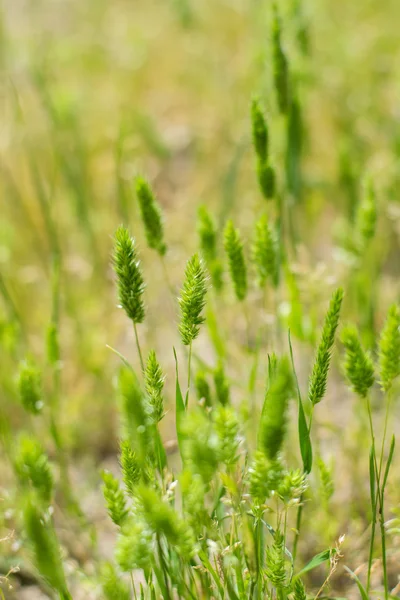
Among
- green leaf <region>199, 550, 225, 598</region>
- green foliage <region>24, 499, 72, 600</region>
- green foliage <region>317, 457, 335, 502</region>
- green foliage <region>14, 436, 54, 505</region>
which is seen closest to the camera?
green foliage <region>24, 499, 72, 600</region>

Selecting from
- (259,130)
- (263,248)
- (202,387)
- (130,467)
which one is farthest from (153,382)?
(259,130)

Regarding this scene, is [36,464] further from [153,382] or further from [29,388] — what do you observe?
[29,388]

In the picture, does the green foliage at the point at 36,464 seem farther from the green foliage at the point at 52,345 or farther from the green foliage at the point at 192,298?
the green foliage at the point at 52,345

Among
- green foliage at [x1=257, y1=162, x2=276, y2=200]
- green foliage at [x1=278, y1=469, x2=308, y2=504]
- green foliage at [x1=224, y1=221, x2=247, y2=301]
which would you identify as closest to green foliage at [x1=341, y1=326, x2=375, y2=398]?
green foliage at [x1=278, y1=469, x2=308, y2=504]

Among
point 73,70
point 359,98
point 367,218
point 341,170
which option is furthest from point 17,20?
point 367,218

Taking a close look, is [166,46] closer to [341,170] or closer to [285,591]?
[341,170]

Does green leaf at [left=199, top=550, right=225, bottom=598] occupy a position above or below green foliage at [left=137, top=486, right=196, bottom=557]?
below

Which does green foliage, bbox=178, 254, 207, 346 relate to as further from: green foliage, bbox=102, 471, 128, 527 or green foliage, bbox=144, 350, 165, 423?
green foliage, bbox=102, 471, 128, 527

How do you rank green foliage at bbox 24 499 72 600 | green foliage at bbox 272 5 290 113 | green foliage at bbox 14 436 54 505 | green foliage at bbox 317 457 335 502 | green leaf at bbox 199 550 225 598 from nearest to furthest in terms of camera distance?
green foliage at bbox 24 499 72 600 → green foliage at bbox 14 436 54 505 → green leaf at bbox 199 550 225 598 → green foliage at bbox 317 457 335 502 → green foliage at bbox 272 5 290 113

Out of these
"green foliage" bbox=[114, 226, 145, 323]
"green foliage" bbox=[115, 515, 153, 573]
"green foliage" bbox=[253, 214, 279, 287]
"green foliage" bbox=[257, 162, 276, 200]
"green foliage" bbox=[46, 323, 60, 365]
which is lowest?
"green foliage" bbox=[115, 515, 153, 573]
